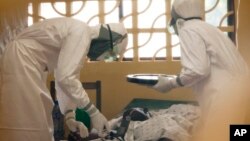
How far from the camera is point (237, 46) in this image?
934 mm

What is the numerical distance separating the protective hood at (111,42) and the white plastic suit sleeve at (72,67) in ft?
0.09

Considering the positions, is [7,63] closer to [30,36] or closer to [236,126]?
[30,36]

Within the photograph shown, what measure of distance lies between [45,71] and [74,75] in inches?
3.9

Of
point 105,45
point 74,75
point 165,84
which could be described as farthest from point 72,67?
point 165,84

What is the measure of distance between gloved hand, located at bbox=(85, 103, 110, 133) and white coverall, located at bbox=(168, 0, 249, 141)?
8.9 inches

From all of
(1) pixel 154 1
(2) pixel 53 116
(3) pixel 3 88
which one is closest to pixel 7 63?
(3) pixel 3 88

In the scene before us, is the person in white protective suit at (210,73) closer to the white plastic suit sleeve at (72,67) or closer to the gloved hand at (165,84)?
the gloved hand at (165,84)

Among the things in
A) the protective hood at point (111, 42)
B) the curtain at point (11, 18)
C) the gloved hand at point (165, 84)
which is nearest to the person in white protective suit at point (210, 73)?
the gloved hand at point (165, 84)

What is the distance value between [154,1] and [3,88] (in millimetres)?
479

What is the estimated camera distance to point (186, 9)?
3.13ft

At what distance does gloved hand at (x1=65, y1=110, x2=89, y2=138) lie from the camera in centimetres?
94

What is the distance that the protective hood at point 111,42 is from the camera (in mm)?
967

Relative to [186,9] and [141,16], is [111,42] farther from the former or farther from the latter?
[186,9]

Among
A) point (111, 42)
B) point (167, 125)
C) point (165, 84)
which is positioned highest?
point (111, 42)
